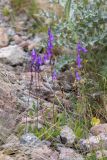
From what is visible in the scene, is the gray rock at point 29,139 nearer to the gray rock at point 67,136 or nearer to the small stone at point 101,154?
the gray rock at point 67,136

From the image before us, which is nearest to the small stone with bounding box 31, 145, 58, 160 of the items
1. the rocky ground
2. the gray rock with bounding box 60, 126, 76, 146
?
the rocky ground

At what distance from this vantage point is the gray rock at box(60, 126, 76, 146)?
2.77 metres

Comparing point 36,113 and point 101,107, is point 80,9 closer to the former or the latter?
point 101,107

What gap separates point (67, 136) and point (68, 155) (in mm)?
239

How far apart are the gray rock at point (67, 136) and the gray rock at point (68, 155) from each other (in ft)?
0.31

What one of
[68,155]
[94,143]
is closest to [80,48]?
[94,143]

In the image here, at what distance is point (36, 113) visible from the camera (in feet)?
9.94

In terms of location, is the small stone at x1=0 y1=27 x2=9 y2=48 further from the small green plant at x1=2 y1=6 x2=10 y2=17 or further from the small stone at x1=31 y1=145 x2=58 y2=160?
the small stone at x1=31 y1=145 x2=58 y2=160

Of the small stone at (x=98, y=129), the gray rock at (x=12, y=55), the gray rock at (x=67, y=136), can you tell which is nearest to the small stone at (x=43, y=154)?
the gray rock at (x=67, y=136)

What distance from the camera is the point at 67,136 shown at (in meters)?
2.80

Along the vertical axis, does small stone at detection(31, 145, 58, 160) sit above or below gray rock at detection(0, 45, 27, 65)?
below

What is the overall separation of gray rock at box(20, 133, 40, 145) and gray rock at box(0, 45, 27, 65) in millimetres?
1404

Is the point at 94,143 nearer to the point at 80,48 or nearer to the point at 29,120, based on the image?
the point at 29,120

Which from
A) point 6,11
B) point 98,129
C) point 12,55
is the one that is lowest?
point 98,129
